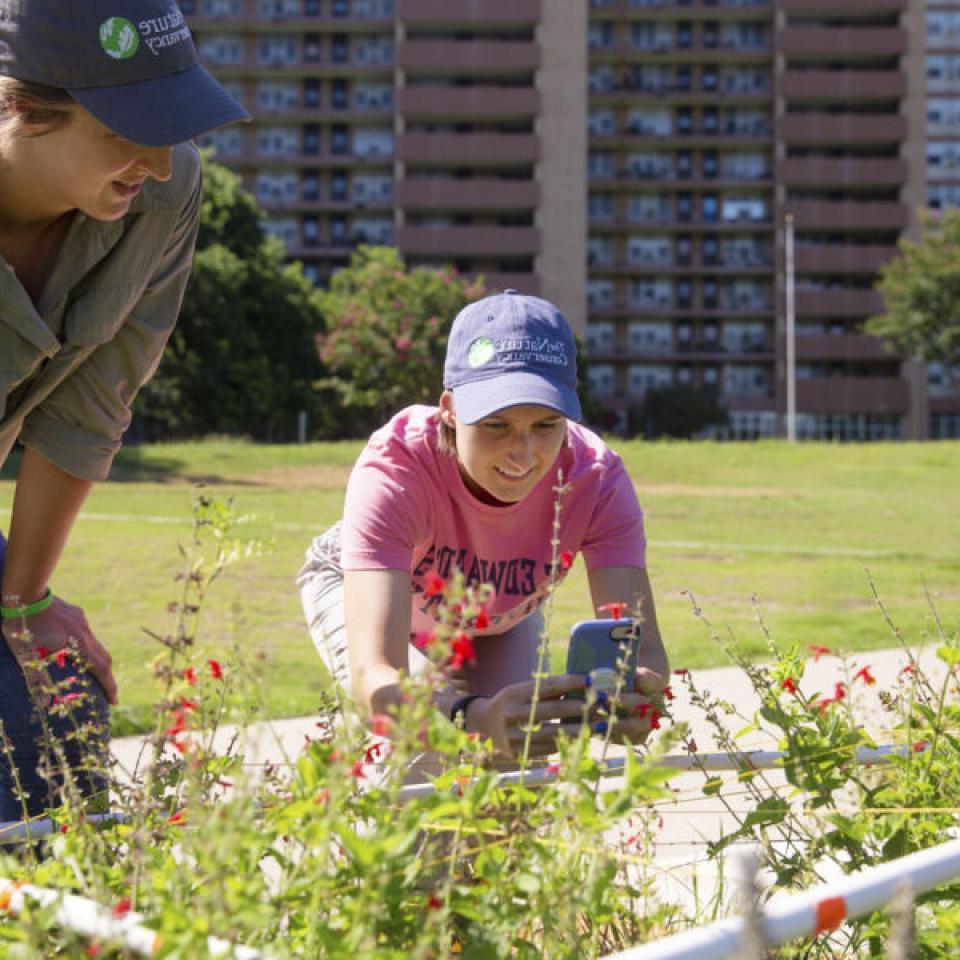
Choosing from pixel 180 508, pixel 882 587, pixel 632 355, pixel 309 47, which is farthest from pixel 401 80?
pixel 882 587

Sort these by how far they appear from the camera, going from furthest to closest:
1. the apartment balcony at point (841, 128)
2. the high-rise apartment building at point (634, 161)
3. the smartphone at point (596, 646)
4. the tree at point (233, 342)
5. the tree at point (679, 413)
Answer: the apartment balcony at point (841, 128)
the high-rise apartment building at point (634, 161)
the tree at point (679, 413)
the tree at point (233, 342)
the smartphone at point (596, 646)

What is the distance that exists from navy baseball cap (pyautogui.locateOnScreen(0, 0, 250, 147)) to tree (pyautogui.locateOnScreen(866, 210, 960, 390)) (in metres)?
50.0

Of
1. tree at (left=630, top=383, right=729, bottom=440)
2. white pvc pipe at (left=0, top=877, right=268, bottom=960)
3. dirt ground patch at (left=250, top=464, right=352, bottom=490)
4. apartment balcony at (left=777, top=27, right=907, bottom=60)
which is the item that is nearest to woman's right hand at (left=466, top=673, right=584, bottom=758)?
white pvc pipe at (left=0, top=877, right=268, bottom=960)

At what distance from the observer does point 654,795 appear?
1.38 metres

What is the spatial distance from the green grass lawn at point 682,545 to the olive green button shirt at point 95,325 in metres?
0.43

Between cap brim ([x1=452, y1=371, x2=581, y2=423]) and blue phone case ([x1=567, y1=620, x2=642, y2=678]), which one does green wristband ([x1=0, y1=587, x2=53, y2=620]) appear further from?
blue phone case ([x1=567, y1=620, x2=642, y2=678])

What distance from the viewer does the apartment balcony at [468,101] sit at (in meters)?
62.2

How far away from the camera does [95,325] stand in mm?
2482

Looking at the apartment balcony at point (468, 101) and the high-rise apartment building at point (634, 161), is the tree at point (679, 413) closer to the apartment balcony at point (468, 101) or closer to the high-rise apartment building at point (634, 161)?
the high-rise apartment building at point (634, 161)

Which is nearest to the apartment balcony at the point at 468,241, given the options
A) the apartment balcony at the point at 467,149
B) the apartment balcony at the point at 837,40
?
the apartment balcony at the point at 467,149

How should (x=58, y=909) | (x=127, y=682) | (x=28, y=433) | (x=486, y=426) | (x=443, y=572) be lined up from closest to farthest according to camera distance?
1. (x=58, y=909)
2. (x=28, y=433)
3. (x=486, y=426)
4. (x=443, y=572)
5. (x=127, y=682)

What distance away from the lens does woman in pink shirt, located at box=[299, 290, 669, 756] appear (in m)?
2.77

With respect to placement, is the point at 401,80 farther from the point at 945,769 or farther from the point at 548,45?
the point at 945,769

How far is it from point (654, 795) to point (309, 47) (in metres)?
66.9
